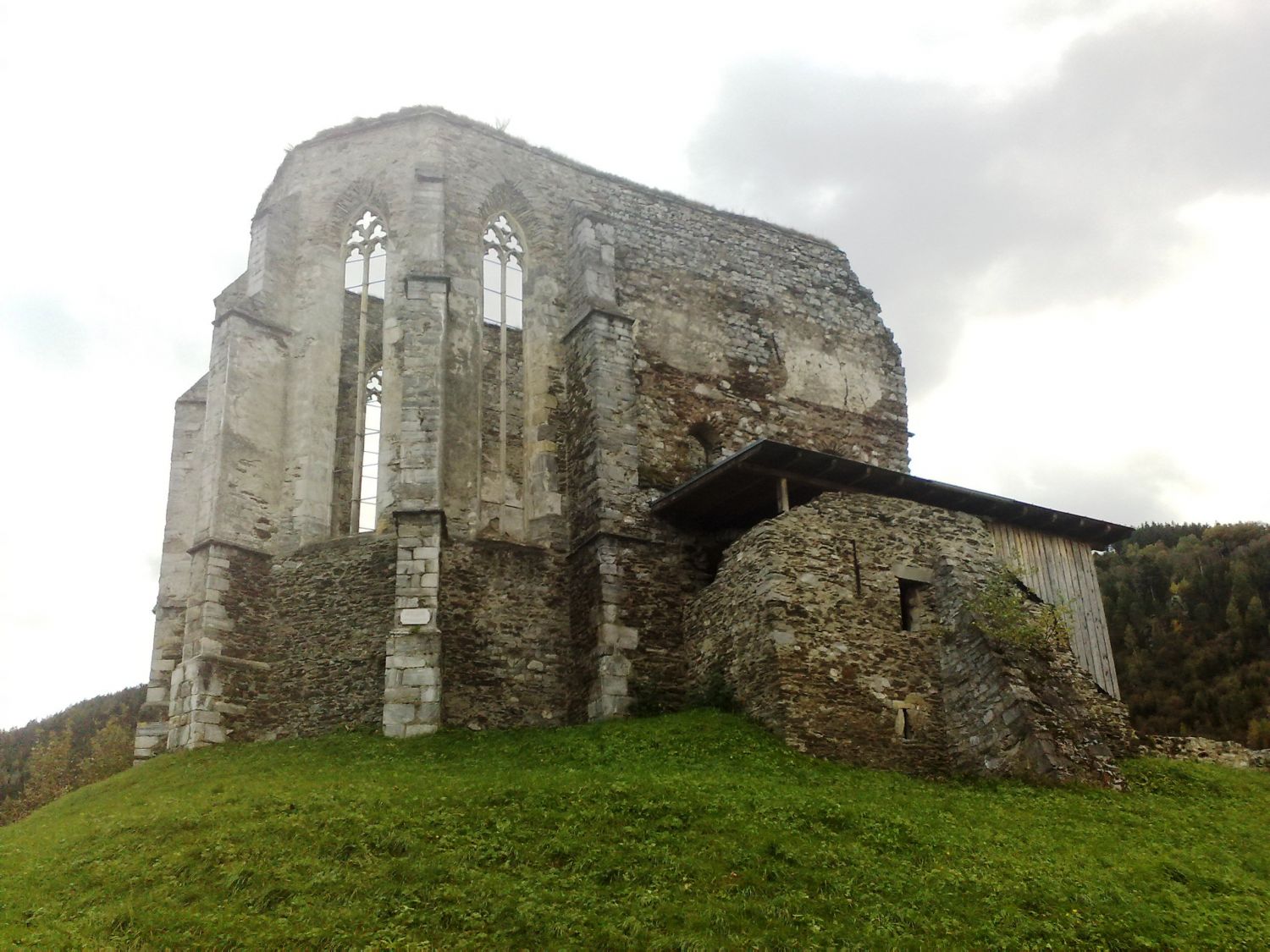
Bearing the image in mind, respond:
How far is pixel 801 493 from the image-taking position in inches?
774

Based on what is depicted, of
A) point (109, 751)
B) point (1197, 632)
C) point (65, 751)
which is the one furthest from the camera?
point (1197, 632)

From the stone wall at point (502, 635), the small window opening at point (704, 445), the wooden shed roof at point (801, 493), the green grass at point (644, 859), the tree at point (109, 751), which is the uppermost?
the small window opening at point (704, 445)

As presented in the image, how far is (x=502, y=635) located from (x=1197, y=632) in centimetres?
2093

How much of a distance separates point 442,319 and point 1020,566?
34.1 ft

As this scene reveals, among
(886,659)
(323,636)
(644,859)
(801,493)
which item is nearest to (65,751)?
(323,636)

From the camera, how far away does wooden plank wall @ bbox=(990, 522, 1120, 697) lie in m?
20.5

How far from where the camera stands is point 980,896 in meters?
11.2

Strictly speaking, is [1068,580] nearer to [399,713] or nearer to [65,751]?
[399,713]

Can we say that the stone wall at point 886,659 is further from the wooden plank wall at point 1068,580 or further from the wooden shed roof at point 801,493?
the wooden plank wall at point 1068,580

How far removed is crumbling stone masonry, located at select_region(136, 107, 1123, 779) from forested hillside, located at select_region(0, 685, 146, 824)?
7.45m

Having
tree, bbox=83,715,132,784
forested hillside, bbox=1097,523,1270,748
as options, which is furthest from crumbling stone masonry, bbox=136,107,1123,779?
forested hillside, bbox=1097,523,1270,748

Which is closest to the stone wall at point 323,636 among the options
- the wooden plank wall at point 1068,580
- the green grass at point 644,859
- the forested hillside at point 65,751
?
the green grass at point 644,859

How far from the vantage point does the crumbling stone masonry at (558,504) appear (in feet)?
58.4

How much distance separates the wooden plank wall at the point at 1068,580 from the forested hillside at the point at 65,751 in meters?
17.2
